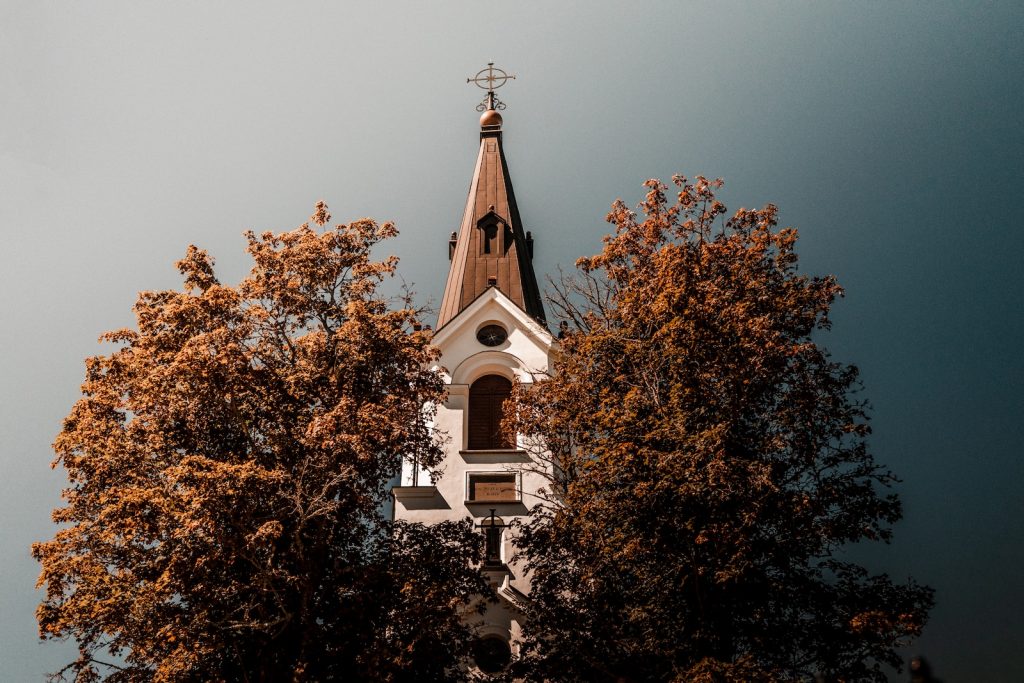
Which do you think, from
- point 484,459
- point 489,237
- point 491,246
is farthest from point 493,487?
point 489,237

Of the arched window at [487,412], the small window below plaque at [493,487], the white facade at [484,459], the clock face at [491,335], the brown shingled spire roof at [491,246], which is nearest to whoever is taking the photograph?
the white facade at [484,459]

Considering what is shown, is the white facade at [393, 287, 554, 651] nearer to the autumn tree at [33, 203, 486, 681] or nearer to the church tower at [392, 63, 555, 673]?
the church tower at [392, 63, 555, 673]

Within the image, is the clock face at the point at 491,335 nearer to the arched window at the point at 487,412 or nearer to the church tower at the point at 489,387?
the church tower at the point at 489,387

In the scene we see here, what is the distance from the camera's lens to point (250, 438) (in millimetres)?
15672

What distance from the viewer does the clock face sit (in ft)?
81.5

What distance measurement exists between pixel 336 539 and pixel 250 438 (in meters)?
2.20

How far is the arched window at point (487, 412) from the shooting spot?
23719 millimetres

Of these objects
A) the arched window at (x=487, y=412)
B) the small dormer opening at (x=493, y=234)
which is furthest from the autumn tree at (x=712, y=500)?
the small dormer opening at (x=493, y=234)

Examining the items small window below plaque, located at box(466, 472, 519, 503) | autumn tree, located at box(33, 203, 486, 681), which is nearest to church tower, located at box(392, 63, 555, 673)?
small window below plaque, located at box(466, 472, 519, 503)

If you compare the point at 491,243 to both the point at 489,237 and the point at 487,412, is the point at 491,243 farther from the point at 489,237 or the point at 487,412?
the point at 487,412

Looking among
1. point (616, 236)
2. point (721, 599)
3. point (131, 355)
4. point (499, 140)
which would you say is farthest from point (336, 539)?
point (499, 140)

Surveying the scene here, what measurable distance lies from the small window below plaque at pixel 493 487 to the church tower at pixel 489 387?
0.02 m

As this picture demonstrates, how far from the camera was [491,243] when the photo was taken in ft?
92.6

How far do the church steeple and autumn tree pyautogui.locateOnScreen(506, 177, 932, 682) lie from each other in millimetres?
8879
